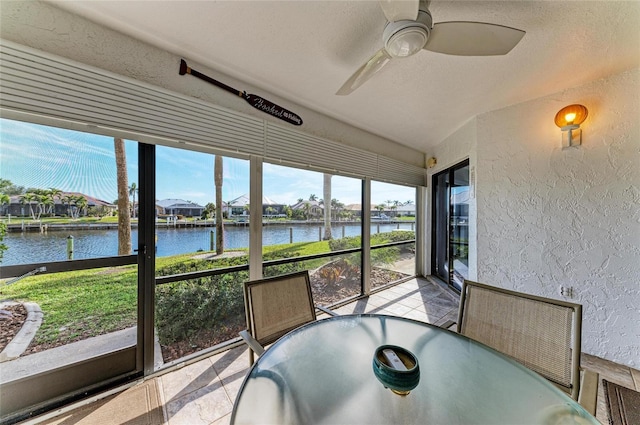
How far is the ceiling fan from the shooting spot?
1148 mm

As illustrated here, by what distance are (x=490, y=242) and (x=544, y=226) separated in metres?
0.49

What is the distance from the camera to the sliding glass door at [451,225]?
329cm

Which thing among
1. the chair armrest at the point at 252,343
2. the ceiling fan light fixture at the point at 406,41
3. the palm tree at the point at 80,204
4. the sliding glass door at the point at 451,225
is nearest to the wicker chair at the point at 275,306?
the chair armrest at the point at 252,343

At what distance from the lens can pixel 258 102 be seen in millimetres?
2156

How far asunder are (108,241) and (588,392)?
2795 mm

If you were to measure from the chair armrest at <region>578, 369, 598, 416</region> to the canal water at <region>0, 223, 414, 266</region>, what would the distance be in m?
2.25

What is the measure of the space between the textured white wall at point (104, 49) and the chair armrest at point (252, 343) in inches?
72.6

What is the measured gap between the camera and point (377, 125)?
3.10 meters

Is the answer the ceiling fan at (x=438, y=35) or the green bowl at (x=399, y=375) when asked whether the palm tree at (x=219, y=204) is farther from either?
the green bowl at (x=399, y=375)

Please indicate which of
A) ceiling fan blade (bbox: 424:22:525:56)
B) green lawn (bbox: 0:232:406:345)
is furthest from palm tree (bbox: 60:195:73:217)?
ceiling fan blade (bbox: 424:22:525:56)

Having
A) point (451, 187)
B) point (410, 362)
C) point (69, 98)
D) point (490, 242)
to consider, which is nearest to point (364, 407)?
point (410, 362)

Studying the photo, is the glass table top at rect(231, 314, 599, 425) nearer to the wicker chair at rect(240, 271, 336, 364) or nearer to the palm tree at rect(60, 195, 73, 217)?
the wicker chair at rect(240, 271, 336, 364)

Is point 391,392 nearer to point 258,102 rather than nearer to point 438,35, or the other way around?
point 438,35

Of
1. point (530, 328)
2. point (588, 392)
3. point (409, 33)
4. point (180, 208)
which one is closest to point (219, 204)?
point (180, 208)
